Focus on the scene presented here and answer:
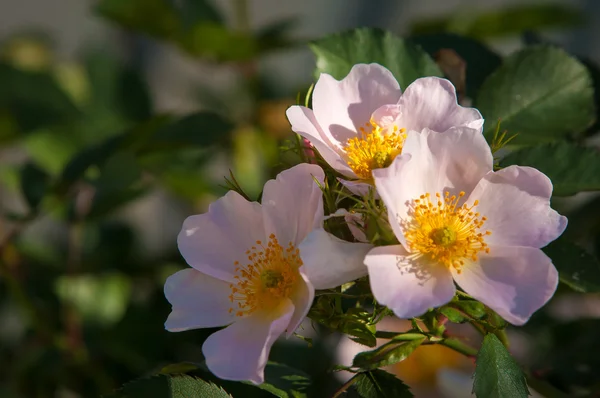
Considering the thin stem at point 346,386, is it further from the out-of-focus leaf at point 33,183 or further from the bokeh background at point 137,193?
the out-of-focus leaf at point 33,183

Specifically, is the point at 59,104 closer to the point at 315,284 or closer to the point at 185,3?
the point at 185,3

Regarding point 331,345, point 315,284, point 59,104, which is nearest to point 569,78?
point 315,284

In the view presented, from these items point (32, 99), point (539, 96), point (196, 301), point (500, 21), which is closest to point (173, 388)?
point (196, 301)

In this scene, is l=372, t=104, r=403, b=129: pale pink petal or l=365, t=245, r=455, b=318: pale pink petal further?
l=372, t=104, r=403, b=129: pale pink petal

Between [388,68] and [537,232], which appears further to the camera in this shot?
[388,68]

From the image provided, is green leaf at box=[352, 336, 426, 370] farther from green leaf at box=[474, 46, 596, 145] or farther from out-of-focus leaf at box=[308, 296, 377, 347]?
green leaf at box=[474, 46, 596, 145]

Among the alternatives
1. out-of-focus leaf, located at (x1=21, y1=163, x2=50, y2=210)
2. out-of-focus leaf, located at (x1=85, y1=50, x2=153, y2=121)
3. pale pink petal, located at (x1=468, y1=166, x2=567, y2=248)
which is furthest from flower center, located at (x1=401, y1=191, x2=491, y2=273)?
out-of-focus leaf, located at (x1=85, y1=50, x2=153, y2=121)
